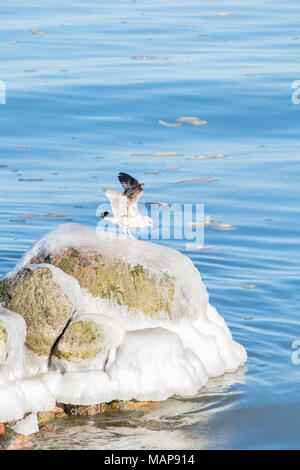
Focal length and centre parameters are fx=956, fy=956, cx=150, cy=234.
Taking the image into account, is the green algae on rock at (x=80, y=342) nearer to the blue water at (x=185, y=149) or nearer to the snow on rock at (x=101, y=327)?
the snow on rock at (x=101, y=327)

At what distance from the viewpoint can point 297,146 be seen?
13594mm

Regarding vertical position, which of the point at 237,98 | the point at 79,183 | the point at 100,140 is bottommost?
the point at 79,183

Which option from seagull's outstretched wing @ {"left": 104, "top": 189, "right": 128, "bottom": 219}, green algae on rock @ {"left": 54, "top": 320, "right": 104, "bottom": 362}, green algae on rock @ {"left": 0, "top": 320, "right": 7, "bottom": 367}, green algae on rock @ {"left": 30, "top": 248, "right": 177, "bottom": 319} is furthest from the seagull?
green algae on rock @ {"left": 0, "top": 320, "right": 7, "bottom": 367}

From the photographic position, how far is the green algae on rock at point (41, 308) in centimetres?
656

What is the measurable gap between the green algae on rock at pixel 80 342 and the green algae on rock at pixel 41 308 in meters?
0.09

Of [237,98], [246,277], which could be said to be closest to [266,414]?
[246,277]

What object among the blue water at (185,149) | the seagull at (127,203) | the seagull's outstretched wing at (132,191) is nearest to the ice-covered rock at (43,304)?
the blue water at (185,149)

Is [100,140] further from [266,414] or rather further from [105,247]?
[266,414]

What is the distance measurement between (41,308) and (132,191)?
1.19 m

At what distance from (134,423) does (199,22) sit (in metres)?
15.6

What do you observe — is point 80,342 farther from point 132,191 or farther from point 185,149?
point 185,149

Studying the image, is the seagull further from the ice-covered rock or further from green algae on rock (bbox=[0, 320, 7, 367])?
green algae on rock (bbox=[0, 320, 7, 367])

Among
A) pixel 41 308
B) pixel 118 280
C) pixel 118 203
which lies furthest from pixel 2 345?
pixel 118 203

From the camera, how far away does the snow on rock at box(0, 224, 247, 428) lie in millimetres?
6473
